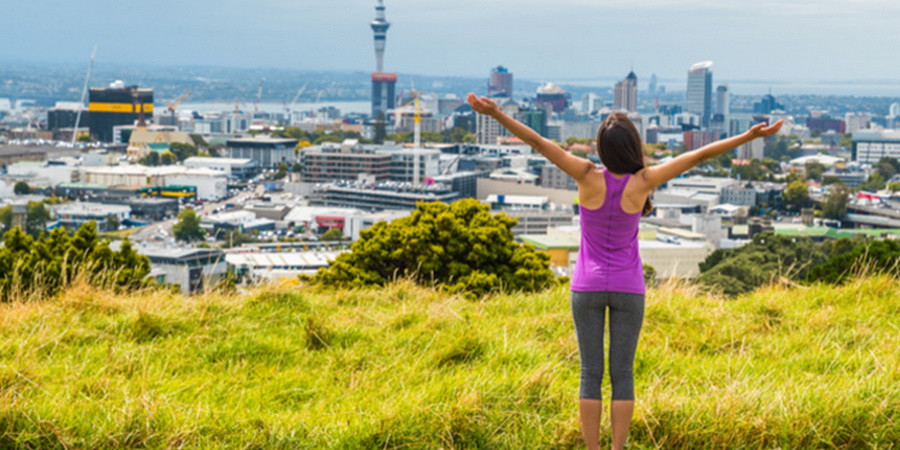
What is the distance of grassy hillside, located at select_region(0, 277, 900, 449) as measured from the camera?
1.86 metres

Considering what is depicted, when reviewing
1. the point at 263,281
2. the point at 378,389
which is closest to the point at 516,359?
the point at 378,389

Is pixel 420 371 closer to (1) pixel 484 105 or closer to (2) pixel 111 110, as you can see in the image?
(1) pixel 484 105

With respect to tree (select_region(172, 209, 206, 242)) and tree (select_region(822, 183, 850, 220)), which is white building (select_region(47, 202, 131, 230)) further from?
tree (select_region(822, 183, 850, 220))

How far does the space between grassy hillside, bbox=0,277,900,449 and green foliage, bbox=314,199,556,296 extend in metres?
1.54

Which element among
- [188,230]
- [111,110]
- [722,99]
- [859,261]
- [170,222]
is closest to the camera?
[859,261]

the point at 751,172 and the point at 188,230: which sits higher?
the point at 751,172

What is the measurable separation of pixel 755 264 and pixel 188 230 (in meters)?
18.9

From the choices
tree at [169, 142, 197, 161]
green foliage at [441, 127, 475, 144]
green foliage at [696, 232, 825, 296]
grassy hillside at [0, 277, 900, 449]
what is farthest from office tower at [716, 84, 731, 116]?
grassy hillside at [0, 277, 900, 449]

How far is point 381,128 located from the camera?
2544 inches

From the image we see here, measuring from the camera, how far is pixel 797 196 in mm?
36281

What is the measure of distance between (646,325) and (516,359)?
58 centimetres

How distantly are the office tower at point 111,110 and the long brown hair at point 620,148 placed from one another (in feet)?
214

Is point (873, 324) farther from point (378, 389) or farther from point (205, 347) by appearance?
point (205, 347)

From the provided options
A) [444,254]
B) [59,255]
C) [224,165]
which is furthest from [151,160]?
[444,254]
